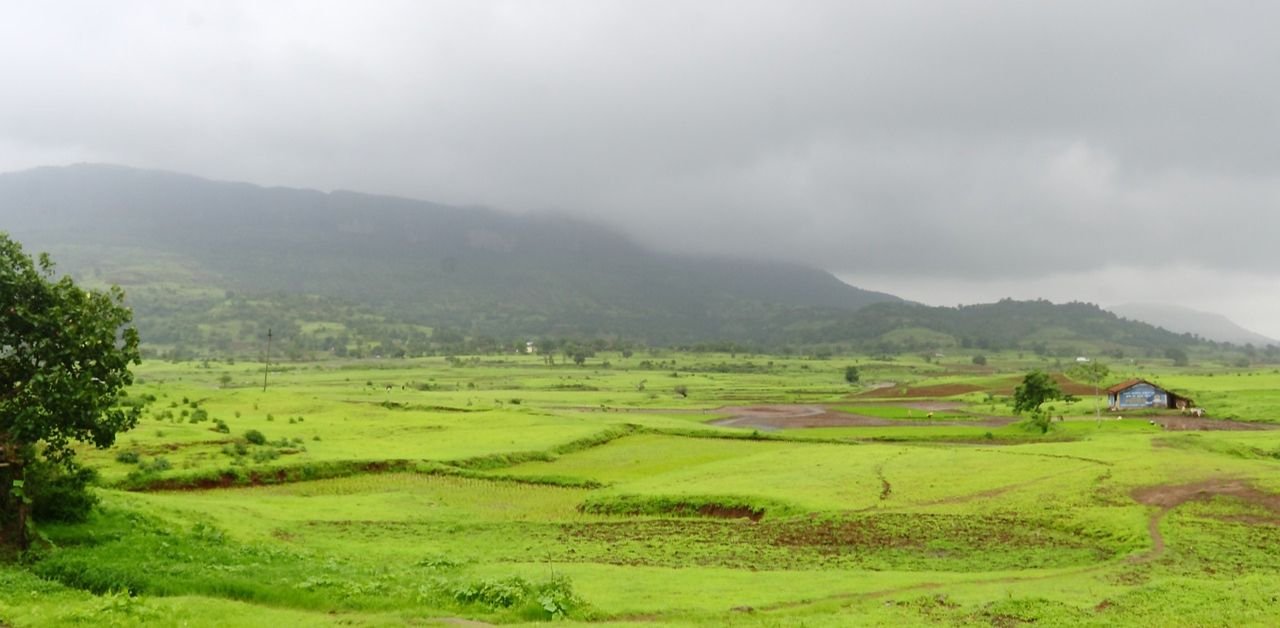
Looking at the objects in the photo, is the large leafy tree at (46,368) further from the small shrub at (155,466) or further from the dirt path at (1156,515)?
the small shrub at (155,466)

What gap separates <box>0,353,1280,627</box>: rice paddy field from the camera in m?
19.9

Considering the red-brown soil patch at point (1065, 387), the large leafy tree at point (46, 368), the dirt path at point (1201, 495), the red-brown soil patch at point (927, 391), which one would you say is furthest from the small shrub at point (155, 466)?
the red-brown soil patch at point (1065, 387)

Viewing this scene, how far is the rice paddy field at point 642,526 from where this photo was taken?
1994cm

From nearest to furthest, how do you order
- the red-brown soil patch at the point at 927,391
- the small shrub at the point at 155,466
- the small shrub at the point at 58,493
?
the small shrub at the point at 58,493 < the small shrub at the point at 155,466 < the red-brown soil patch at the point at 927,391

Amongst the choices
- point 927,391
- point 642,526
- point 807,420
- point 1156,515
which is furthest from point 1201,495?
point 927,391

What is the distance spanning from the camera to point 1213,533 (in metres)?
31.7

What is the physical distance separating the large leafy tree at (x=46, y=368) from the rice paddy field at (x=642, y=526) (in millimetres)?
2683

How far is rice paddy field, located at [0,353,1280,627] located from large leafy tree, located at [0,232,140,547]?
106 inches

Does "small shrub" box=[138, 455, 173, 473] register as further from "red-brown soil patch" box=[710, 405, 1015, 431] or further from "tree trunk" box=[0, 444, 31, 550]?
"red-brown soil patch" box=[710, 405, 1015, 431]

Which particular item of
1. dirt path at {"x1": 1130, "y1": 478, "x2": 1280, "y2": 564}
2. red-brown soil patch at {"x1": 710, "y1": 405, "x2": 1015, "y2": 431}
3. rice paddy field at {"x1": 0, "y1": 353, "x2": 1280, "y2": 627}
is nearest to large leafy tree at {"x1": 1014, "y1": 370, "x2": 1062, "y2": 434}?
red-brown soil patch at {"x1": 710, "y1": 405, "x2": 1015, "y2": 431}

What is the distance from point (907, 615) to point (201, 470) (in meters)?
42.6

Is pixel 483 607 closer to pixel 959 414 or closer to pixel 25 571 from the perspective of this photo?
pixel 25 571

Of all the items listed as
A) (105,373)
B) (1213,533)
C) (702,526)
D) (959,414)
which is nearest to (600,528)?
(702,526)

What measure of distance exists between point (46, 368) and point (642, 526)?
24.7m
